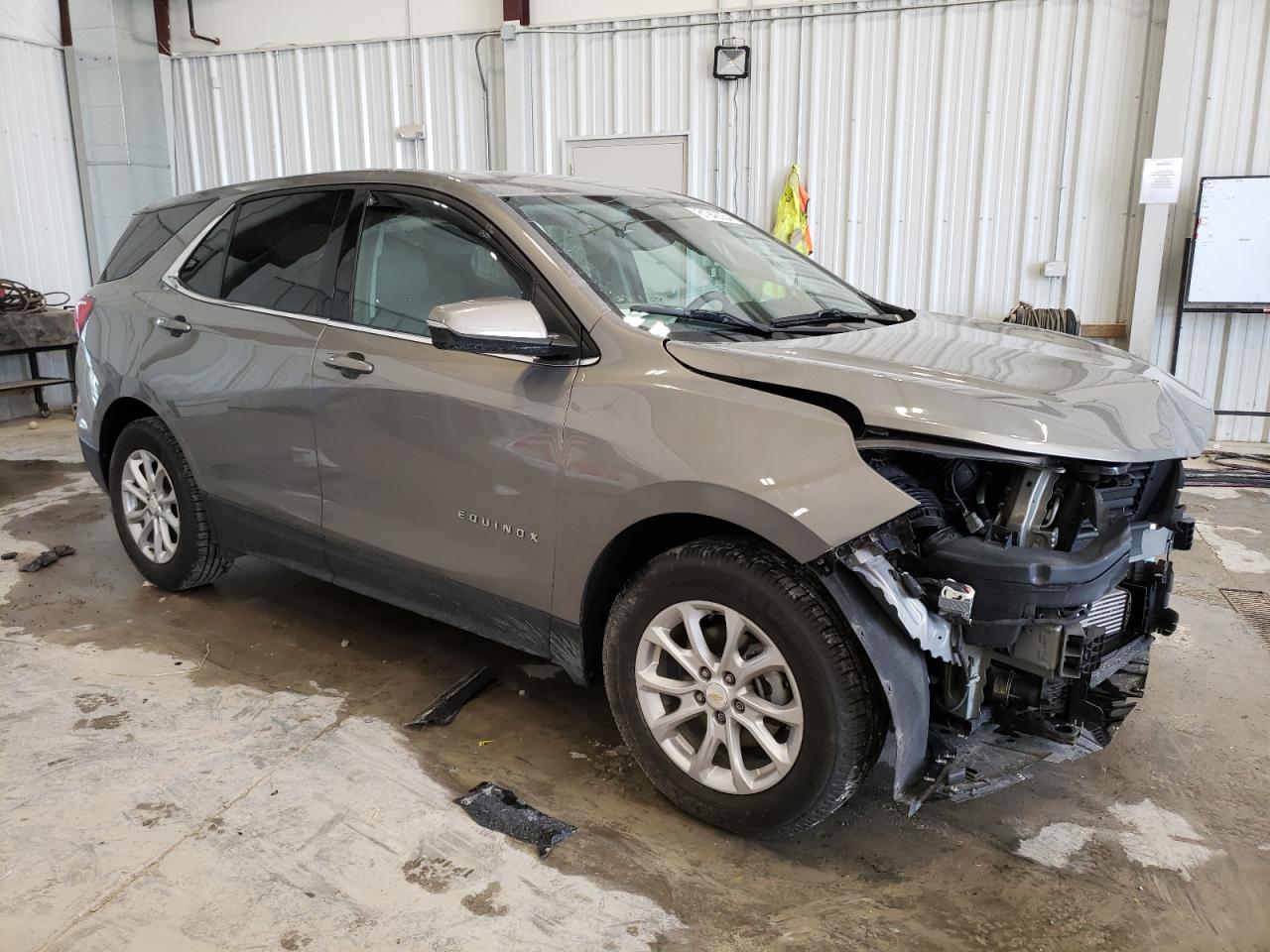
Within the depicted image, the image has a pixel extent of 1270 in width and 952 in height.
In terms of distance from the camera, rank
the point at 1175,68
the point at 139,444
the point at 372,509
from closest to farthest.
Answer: the point at 372,509
the point at 139,444
the point at 1175,68

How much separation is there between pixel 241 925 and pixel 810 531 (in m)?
1.46

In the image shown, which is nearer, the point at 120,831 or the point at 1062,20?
the point at 120,831

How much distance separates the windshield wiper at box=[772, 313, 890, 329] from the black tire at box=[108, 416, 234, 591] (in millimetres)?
2264

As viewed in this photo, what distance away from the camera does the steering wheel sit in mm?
2616

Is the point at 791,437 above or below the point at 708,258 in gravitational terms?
below

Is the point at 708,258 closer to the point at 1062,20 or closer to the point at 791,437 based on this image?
the point at 791,437

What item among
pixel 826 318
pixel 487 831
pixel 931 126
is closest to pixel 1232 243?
pixel 931 126

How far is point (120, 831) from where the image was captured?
2.32 meters

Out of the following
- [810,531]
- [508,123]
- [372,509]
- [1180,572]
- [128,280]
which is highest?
[508,123]

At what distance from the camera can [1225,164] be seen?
6785mm

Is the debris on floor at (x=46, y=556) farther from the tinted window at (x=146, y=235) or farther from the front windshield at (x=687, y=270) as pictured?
the front windshield at (x=687, y=270)

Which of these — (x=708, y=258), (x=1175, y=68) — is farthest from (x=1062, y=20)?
(x=708, y=258)

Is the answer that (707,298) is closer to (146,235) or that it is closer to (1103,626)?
(1103,626)

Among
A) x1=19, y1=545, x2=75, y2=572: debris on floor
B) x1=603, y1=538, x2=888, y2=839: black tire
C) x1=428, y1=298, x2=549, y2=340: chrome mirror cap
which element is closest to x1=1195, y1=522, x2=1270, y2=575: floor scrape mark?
x1=603, y1=538, x2=888, y2=839: black tire
